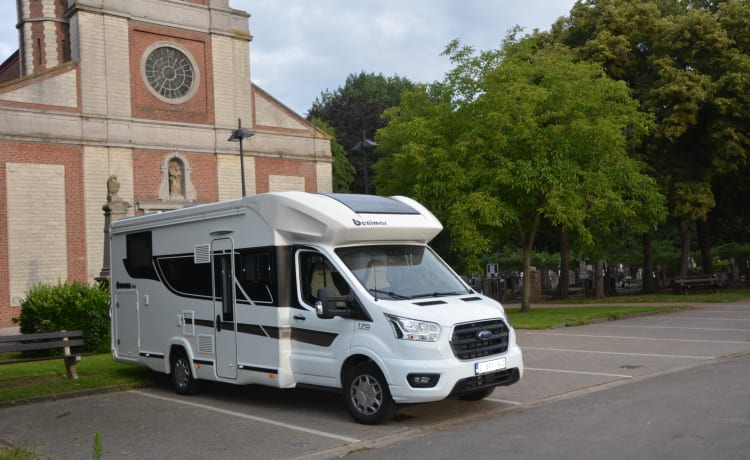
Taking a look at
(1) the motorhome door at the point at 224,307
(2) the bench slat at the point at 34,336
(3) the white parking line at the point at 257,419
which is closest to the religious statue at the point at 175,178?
(2) the bench slat at the point at 34,336

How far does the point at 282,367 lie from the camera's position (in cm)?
937

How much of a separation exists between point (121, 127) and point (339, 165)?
72.8ft

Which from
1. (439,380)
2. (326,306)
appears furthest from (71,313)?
(439,380)

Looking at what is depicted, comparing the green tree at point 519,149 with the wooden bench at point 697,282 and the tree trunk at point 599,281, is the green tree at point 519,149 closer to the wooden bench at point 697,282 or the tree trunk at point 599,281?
the wooden bench at point 697,282

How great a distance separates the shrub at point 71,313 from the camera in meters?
16.8

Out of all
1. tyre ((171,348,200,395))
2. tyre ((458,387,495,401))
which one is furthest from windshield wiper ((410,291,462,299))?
tyre ((171,348,200,395))

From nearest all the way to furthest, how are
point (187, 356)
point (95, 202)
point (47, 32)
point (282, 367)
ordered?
point (282, 367), point (187, 356), point (95, 202), point (47, 32)

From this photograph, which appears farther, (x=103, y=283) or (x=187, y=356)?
(x=103, y=283)

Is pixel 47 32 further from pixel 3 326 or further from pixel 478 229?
pixel 478 229

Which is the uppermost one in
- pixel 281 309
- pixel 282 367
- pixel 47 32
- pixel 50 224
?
pixel 47 32

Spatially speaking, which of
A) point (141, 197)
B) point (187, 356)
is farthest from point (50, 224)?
point (187, 356)

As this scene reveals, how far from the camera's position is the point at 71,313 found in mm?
16906

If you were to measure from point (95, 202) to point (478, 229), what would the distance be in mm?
15655

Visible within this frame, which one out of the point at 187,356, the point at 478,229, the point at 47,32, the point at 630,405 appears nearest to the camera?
the point at 630,405
